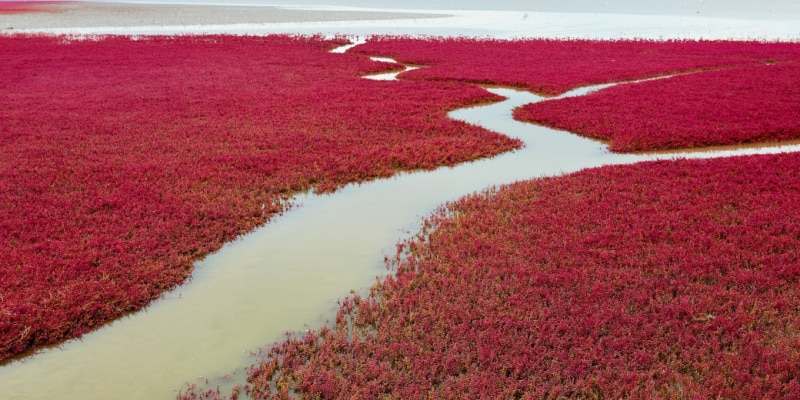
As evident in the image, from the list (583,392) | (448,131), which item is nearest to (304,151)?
(448,131)

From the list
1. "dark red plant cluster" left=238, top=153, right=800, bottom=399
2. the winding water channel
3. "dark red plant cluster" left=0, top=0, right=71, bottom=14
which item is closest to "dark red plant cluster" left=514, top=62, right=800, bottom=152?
the winding water channel

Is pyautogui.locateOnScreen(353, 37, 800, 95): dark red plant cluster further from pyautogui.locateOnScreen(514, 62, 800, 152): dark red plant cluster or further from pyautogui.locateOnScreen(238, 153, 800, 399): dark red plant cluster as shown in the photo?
pyautogui.locateOnScreen(238, 153, 800, 399): dark red plant cluster

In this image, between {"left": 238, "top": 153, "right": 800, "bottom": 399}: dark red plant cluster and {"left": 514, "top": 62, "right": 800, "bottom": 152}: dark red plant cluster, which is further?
{"left": 514, "top": 62, "right": 800, "bottom": 152}: dark red plant cluster

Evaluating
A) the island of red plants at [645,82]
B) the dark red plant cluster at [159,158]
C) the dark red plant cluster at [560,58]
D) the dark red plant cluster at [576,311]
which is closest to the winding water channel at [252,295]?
the dark red plant cluster at [159,158]

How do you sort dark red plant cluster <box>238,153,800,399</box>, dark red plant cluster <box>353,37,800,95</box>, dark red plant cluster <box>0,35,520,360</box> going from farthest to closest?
1. dark red plant cluster <box>353,37,800,95</box>
2. dark red plant cluster <box>0,35,520,360</box>
3. dark red plant cluster <box>238,153,800,399</box>

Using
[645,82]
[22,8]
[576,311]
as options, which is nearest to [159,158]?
[576,311]

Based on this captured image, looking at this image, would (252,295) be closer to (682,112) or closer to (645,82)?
(682,112)

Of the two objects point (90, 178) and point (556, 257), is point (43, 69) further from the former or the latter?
point (556, 257)
